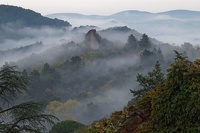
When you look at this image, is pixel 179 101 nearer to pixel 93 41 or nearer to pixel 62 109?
pixel 62 109

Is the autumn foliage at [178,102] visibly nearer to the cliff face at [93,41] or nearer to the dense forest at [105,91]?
the dense forest at [105,91]

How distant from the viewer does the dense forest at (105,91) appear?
6906 millimetres

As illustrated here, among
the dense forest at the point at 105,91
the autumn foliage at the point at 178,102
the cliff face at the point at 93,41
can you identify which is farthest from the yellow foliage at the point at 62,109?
the autumn foliage at the point at 178,102

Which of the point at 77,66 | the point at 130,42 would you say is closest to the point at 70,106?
the point at 77,66

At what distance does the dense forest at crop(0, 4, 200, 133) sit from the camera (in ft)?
22.7

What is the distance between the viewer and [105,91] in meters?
128

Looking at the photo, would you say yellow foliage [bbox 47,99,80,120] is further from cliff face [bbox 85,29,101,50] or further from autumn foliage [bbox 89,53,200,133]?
autumn foliage [bbox 89,53,200,133]

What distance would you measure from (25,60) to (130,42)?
5945 cm

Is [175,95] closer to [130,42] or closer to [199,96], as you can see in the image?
[199,96]

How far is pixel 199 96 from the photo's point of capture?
6523 millimetres

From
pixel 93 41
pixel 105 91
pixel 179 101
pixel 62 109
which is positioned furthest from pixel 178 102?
pixel 93 41

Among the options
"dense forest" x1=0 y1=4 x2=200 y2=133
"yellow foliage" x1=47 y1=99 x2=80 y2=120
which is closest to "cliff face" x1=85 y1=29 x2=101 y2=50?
"dense forest" x1=0 y1=4 x2=200 y2=133

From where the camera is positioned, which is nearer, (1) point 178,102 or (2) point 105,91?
(1) point 178,102

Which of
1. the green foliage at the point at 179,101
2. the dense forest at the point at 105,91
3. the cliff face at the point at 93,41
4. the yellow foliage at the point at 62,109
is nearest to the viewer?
the green foliage at the point at 179,101
